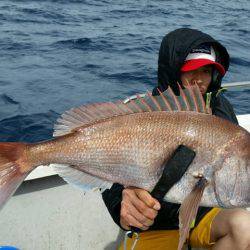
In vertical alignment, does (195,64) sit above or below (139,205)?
above

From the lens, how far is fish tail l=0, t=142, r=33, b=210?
2.29 metres

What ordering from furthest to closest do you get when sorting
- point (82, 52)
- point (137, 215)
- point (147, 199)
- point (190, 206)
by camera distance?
point (82, 52)
point (137, 215)
point (147, 199)
point (190, 206)

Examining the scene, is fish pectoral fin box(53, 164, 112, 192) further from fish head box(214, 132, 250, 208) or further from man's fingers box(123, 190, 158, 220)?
fish head box(214, 132, 250, 208)

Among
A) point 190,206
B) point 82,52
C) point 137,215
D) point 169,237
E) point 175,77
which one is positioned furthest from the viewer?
point 82,52

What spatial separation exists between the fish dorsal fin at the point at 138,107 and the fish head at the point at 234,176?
25 centimetres

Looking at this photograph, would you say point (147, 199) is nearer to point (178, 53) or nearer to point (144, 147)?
point (144, 147)

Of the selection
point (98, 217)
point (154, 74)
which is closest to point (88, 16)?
point (154, 74)

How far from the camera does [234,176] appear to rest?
230cm

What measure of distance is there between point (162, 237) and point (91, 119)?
118 centimetres

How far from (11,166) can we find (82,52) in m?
9.15

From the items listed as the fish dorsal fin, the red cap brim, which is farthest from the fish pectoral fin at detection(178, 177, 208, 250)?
the red cap brim

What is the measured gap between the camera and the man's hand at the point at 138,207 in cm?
233

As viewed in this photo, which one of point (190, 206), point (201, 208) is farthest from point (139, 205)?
point (201, 208)

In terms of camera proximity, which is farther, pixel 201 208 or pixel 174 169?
pixel 201 208
